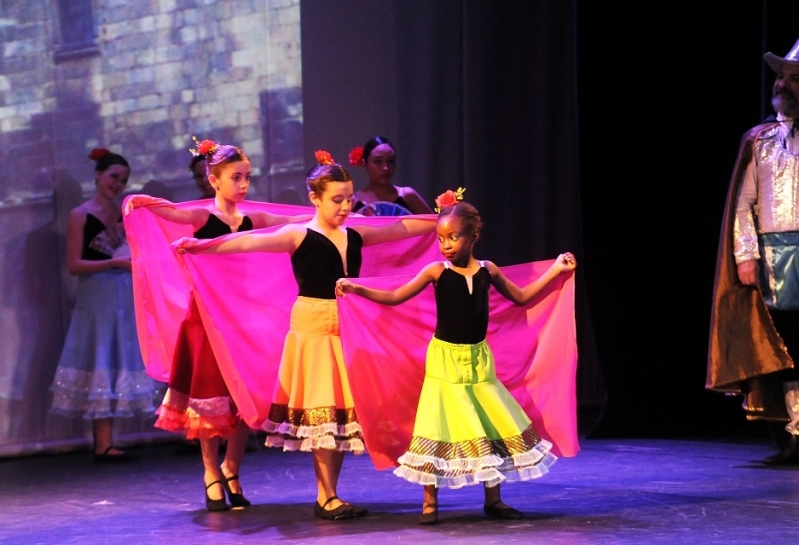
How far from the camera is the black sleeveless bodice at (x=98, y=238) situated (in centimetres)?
651

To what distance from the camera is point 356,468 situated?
581 centimetres

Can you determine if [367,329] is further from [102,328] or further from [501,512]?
[102,328]

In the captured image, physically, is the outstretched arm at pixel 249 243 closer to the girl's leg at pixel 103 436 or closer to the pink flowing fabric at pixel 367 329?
the pink flowing fabric at pixel 367 329

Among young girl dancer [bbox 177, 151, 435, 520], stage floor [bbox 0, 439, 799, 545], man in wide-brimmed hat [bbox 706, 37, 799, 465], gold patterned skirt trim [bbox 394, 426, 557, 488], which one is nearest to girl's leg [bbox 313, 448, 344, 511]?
young girl dancer [bbox 177, 151, 435, 520]

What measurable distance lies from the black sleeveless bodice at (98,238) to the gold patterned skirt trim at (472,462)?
292 cm

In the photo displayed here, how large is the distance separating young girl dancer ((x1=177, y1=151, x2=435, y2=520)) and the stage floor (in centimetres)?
26

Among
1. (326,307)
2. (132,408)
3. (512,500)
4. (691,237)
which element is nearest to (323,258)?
(326,307)

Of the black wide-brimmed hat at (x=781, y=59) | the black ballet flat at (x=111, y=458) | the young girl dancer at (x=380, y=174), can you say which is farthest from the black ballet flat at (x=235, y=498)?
the black wide-brimmed hat at (x=781, y=59)

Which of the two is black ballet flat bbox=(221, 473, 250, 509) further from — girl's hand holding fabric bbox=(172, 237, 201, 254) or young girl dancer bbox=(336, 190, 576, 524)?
girl's hand holding fabric bbox=(172, 237, 201, 254)

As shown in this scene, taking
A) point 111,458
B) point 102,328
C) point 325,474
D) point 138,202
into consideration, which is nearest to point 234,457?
point 325,474

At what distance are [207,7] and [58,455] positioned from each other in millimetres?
2771

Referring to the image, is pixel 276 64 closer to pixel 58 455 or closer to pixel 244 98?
pixel 244 98

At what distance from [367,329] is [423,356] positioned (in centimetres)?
26

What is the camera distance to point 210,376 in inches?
182
